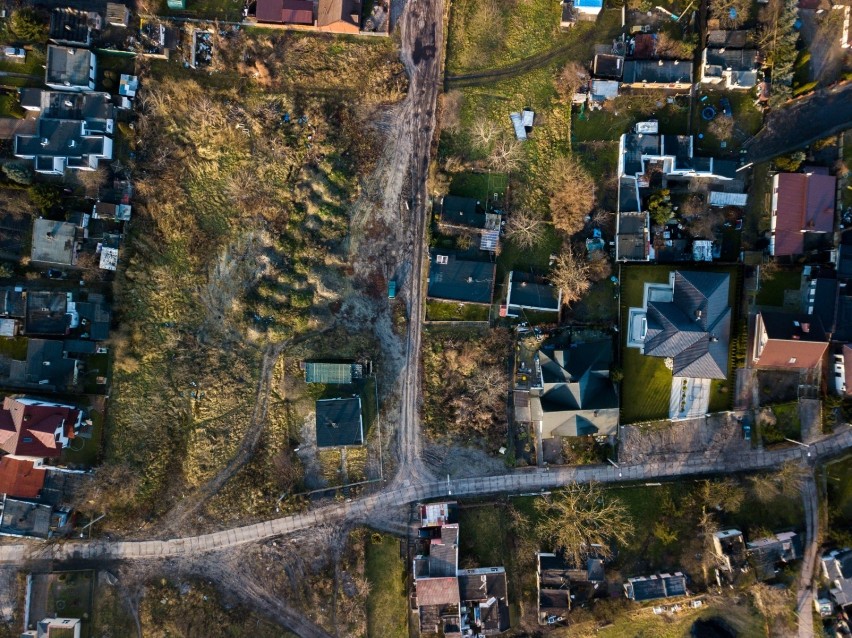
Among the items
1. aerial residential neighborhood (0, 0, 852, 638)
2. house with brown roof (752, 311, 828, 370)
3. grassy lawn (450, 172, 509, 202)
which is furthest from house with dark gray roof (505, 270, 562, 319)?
house with brown roof (752, 311, 828, 370)

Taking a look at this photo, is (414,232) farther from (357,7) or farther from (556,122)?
(357,7)

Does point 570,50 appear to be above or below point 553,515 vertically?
above

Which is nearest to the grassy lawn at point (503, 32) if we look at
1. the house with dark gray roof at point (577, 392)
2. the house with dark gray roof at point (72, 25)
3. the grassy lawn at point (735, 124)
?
the grassy lawn at point (735, 124)

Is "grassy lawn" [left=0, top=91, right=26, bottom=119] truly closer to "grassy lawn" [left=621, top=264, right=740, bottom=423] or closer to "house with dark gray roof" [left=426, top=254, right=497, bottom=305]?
"house with dark gray roof" [left=426, top=254, right=497, bottom=305]

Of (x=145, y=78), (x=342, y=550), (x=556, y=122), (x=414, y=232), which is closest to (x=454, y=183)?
(x=414, y=232)

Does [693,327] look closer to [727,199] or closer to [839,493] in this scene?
[727,199]

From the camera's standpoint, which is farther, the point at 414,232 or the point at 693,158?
the point at 414,232
